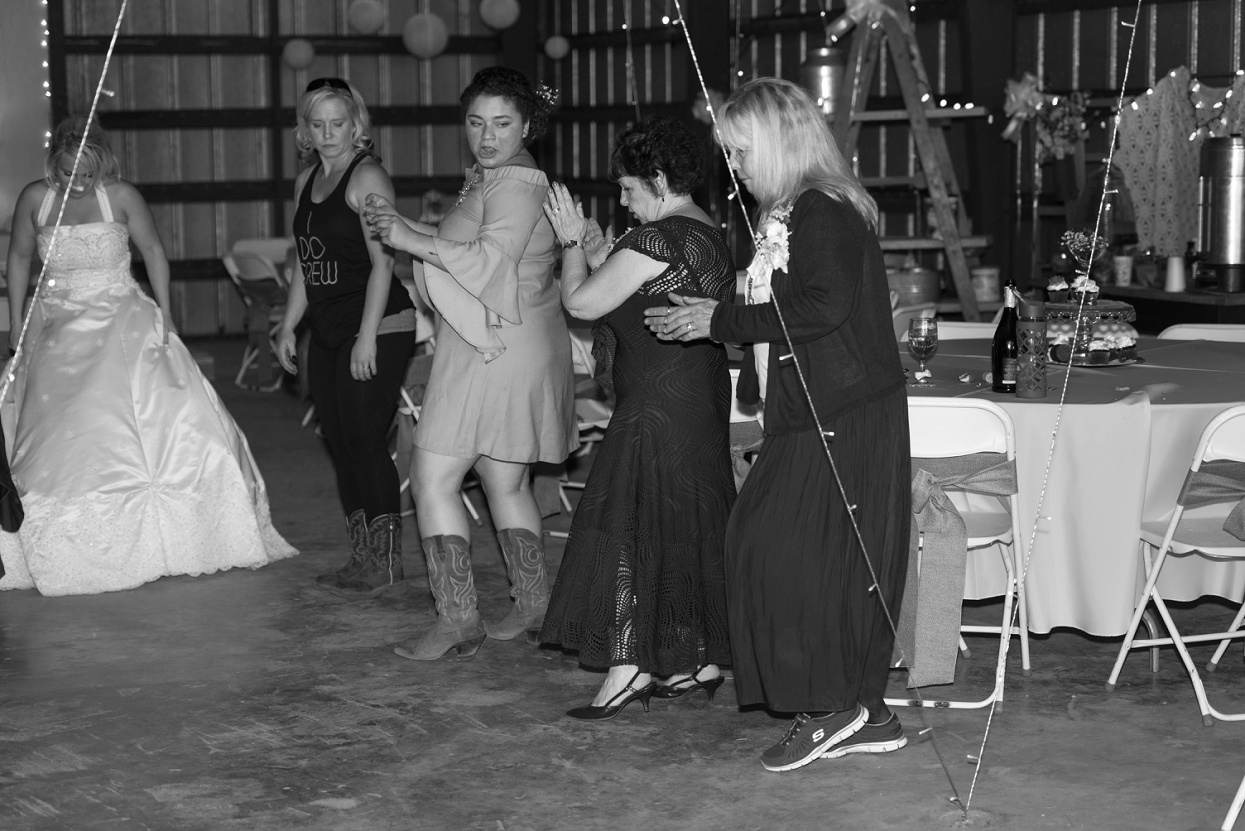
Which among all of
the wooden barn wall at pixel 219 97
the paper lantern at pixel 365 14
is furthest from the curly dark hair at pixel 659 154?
the wooden barn wall at pixel 219 97

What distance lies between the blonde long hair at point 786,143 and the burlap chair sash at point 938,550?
2.50 feet

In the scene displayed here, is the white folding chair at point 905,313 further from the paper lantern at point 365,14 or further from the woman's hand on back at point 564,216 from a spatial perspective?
the paper lantern at point 365,14

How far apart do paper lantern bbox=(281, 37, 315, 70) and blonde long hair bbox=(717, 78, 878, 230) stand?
958 centimetres

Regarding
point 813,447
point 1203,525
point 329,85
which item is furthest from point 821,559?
point 329,85

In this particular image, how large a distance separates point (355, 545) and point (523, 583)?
0.88 m

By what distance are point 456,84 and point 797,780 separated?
10571 millimetres

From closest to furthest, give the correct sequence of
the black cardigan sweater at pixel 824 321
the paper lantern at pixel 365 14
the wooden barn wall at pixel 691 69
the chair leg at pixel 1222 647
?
the black cardigan sweater at pixel 824 321 → the chair leg at pixel 1222 647 → the wooden barn wall at pixel 691 69 → the paper lantern at pixel 365 14

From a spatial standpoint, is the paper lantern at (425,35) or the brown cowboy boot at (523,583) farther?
the paper lantern at (425,35)

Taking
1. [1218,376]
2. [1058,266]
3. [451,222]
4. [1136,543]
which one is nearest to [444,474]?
[451,222]

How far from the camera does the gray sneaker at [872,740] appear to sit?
321 centimetres

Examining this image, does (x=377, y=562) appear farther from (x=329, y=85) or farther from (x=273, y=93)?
(x=273, y=93)

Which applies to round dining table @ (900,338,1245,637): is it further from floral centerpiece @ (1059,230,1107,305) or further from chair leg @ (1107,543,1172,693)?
floral centerpiece @ (1059,230,1107,305)

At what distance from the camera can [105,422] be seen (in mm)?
4906

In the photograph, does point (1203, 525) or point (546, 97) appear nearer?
point (1203, 525)
